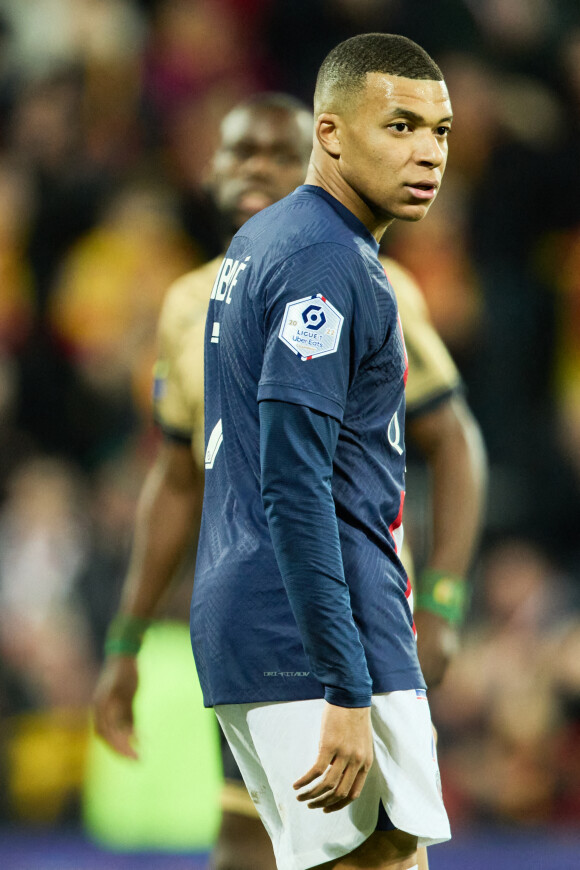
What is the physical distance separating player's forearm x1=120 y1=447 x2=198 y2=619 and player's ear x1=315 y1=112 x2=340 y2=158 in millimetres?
1415

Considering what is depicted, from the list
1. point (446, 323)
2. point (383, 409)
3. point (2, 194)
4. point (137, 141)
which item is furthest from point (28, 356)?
point (383, 409)

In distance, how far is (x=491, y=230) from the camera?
741cm

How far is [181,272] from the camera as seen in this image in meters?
7.54

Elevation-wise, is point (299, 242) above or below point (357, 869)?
above

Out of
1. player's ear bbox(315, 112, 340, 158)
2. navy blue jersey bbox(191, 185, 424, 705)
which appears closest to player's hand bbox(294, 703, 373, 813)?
navy blue jersey bbox(191, 185, 424, 705)

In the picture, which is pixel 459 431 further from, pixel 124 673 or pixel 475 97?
pixel 475 97

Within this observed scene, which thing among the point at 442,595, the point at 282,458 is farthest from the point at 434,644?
the point at 282,458

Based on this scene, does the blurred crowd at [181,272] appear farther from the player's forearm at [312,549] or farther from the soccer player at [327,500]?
the player's forearm at [312,549]

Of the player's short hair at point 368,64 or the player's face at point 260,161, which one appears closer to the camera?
the player's short hair at point 368,64

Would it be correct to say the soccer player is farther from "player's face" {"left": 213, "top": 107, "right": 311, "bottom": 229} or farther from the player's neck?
"player's face" {"left": 213, "top": 107, "right": 311, "bottom": 229}

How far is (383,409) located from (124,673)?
152cm

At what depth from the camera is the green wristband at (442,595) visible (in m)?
3.28

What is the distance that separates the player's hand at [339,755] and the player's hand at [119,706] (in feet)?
4.79

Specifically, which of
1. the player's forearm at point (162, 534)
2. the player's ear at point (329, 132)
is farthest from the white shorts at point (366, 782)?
the player's forearm at point (162, 534)
